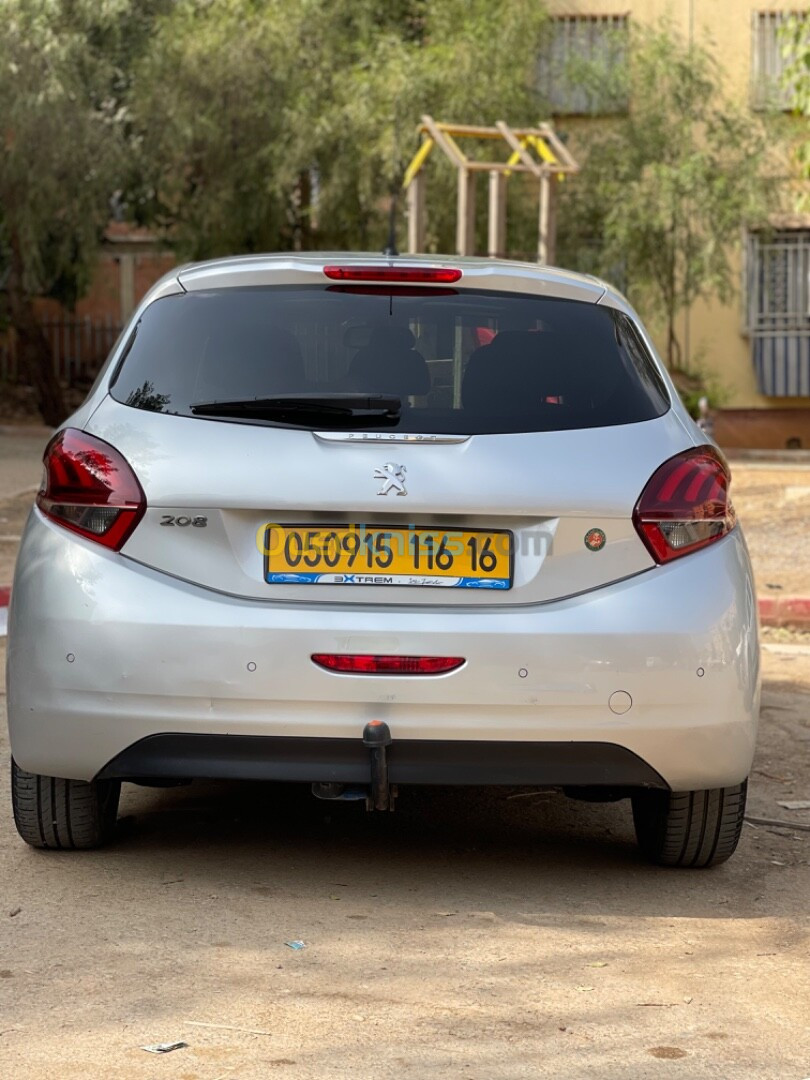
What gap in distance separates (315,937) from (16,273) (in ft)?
71.7

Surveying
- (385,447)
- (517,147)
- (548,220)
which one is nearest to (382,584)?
(385,447)

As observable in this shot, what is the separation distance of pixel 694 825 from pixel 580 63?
24.6m

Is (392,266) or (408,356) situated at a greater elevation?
(392,266)

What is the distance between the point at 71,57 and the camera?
24016 mm

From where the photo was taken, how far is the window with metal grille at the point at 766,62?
93.8 feet

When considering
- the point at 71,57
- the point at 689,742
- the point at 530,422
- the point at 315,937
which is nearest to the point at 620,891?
the point at 689,742

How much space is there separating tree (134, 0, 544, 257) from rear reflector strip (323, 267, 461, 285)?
2054 cm

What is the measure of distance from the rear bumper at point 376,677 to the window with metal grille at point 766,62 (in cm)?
2574

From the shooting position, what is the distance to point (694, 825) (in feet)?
14.9

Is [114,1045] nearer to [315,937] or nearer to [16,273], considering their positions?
[315,937]

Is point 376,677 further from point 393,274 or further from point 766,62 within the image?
point 766,62

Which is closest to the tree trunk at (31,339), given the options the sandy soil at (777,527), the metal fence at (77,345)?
the metal fence at (77,345)

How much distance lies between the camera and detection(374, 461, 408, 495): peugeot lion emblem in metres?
4.07

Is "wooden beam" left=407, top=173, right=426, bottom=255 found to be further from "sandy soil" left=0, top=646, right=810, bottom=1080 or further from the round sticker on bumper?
the round sticker on bumper
